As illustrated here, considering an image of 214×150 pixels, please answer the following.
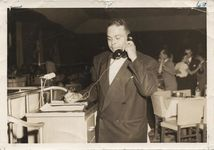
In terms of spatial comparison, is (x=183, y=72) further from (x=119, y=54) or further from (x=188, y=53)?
(x=119, y=54)

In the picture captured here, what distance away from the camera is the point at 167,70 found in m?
0.96

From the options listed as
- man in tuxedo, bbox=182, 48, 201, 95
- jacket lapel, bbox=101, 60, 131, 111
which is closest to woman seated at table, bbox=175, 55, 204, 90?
man in tuxedo, bbox=182, 48, 201, 95

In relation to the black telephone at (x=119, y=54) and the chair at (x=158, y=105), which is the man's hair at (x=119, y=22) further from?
the chair at (x=158, y=105)

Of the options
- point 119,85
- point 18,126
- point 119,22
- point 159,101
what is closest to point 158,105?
point 159,101

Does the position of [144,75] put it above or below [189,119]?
above

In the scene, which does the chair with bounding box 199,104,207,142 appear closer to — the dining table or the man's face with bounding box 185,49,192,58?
the dining table

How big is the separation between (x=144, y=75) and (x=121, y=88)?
0.07 m

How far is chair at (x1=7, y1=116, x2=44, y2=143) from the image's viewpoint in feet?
3.12

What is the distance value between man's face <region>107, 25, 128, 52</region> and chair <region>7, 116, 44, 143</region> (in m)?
0.29

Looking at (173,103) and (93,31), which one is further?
(173,103)

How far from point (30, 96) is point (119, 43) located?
0.94ft

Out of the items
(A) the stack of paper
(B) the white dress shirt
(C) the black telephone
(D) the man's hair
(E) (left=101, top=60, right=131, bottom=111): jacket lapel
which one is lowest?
(A) the stack of paper

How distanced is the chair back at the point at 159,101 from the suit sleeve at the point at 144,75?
3cm

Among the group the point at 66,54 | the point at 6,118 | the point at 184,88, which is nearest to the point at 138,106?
the point at 184,88
